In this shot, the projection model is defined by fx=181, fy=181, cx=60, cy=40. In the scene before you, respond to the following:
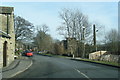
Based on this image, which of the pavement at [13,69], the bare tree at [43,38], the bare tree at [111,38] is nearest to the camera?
the pavement at [13,69]

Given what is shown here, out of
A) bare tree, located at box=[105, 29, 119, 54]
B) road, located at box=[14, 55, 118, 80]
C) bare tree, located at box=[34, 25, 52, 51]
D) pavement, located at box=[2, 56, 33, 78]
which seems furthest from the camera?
bare tree, located at box=[34, 25, 52, 51]

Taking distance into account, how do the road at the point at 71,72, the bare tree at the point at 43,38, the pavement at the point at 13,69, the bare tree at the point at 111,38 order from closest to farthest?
the road at the point at 71,72, the pavement at the point at 13,69, the bare tree at the point at 111,38, the bare tree at the point at 43,38

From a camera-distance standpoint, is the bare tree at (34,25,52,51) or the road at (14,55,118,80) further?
the bare tree at (34,25,52,51)

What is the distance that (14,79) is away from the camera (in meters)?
11.5

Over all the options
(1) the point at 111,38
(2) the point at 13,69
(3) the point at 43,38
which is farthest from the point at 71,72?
(3) the point at 43,38

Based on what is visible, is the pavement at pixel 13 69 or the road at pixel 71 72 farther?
the pavement at pixel 13 69

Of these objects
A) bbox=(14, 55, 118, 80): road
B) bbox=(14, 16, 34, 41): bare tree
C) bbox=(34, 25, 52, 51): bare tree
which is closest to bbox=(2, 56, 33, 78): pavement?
bbox=(14, 55, 118, 80): road

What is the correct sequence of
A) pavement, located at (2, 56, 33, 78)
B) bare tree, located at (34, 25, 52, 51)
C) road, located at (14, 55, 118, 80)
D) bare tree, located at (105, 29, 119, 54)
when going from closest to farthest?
road, located at (14, 55, 118, 80), pavement, located at (2, 56, 33, 78), bare tree, located at (105, 29, 119, 54), bare tree, located at (34, 25, 52, 51)

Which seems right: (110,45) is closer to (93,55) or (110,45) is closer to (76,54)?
(93,55)

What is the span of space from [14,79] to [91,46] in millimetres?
37971

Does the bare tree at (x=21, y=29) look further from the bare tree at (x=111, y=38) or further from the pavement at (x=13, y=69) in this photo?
the pavement at (x=13, y=69)

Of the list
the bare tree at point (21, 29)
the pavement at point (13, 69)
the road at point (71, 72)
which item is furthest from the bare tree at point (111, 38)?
the pavement at point (13, 69)

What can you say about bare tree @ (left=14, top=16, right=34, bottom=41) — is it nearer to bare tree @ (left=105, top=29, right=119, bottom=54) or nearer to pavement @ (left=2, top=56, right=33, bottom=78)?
bare tree @ (left=105, top=29, right=119, bottom=54)

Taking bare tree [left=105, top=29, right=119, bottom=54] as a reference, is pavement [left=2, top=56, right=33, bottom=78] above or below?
below
